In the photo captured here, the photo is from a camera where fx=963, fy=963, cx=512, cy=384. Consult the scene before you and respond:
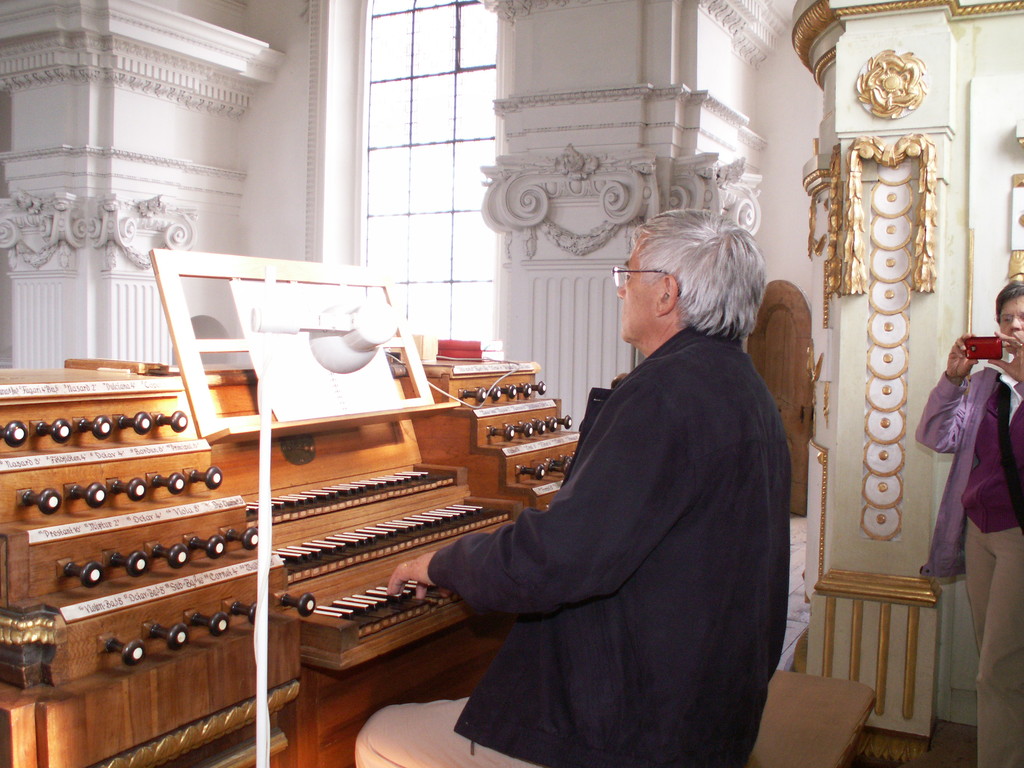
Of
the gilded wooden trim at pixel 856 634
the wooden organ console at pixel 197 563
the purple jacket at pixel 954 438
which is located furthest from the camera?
the gilded wooden trim at pixel 856 634

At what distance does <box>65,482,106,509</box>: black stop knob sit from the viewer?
6.71 ft

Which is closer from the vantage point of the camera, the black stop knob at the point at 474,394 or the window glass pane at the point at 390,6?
the black stop knob at the point at 474,394

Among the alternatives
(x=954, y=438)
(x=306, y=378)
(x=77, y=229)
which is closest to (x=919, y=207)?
(x=954, y=438)

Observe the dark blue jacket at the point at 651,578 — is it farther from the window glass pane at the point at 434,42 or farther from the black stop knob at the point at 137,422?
the window glass pane at the point at 434,42

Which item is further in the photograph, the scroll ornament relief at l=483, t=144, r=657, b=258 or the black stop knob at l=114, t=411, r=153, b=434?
the scroll ornament relief at l=483, t=144, r=657, b=258

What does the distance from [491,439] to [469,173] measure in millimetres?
6878

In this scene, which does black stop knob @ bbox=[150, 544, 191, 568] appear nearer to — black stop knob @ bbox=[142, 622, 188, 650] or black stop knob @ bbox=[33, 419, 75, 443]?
black stop knob @ bbox=[142, 622, 188, 650]

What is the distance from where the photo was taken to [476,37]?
391 inches

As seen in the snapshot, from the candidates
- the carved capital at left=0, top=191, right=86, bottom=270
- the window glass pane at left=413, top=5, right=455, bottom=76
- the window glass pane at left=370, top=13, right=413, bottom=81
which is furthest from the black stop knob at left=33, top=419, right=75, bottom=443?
the window glass pane at left=370, top=13, right=413, bottom=81

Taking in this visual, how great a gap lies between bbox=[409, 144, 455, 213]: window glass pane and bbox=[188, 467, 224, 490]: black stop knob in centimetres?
801

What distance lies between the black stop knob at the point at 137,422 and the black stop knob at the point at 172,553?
34 cm

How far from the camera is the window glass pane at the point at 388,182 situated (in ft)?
34.0

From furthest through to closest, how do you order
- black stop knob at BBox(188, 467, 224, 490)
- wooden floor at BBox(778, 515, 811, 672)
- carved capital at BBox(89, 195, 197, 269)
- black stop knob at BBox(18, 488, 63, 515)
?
carved capital at BBox(89, 195, 197, 269) → wooden floor at BBox(778, 515, 811, 672) → black stop knob at BBox(188, 467, 224, 490) → black stop knob at BBox(18, 488, 63, 515)

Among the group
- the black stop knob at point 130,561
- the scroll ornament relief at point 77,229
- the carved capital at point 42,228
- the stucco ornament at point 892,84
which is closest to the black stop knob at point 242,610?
the black stop knob at point 130,561
